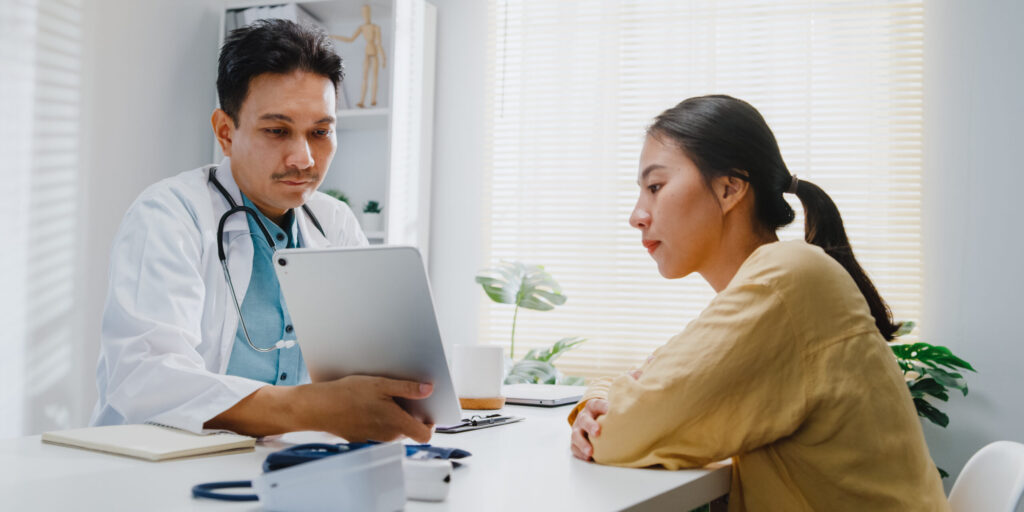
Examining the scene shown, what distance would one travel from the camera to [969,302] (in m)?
2.89

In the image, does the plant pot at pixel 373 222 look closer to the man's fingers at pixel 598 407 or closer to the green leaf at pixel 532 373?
the green leaf at pixel 532 373

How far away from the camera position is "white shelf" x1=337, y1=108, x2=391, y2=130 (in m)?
3.10

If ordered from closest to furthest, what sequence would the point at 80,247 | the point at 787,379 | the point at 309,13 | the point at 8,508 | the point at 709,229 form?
the point at 8,508
the point at 787,379
the point at 709,229
the point at 80,247
the point at 309,13

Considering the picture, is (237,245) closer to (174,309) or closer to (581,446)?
(174,309)

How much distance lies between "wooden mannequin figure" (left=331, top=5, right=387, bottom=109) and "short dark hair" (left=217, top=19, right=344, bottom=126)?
1592 mm

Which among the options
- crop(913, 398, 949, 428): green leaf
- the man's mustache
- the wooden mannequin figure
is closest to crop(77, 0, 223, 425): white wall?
the wooden mannequin figure

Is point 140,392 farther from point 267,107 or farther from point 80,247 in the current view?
point 80,247

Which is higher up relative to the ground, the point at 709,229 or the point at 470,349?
the point at 709,229

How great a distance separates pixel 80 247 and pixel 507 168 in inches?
63.9

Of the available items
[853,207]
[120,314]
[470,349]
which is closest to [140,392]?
[120,314]

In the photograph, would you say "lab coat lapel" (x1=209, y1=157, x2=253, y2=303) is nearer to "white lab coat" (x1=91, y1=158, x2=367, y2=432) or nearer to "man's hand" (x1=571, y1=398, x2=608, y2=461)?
"white lab coat" (x1=91, y1=158, x2=367, y2=432)

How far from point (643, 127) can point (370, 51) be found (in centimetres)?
111

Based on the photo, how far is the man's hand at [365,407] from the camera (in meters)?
1.05

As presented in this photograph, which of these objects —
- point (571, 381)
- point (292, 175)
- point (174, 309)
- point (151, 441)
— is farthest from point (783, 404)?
point (571, 381)
